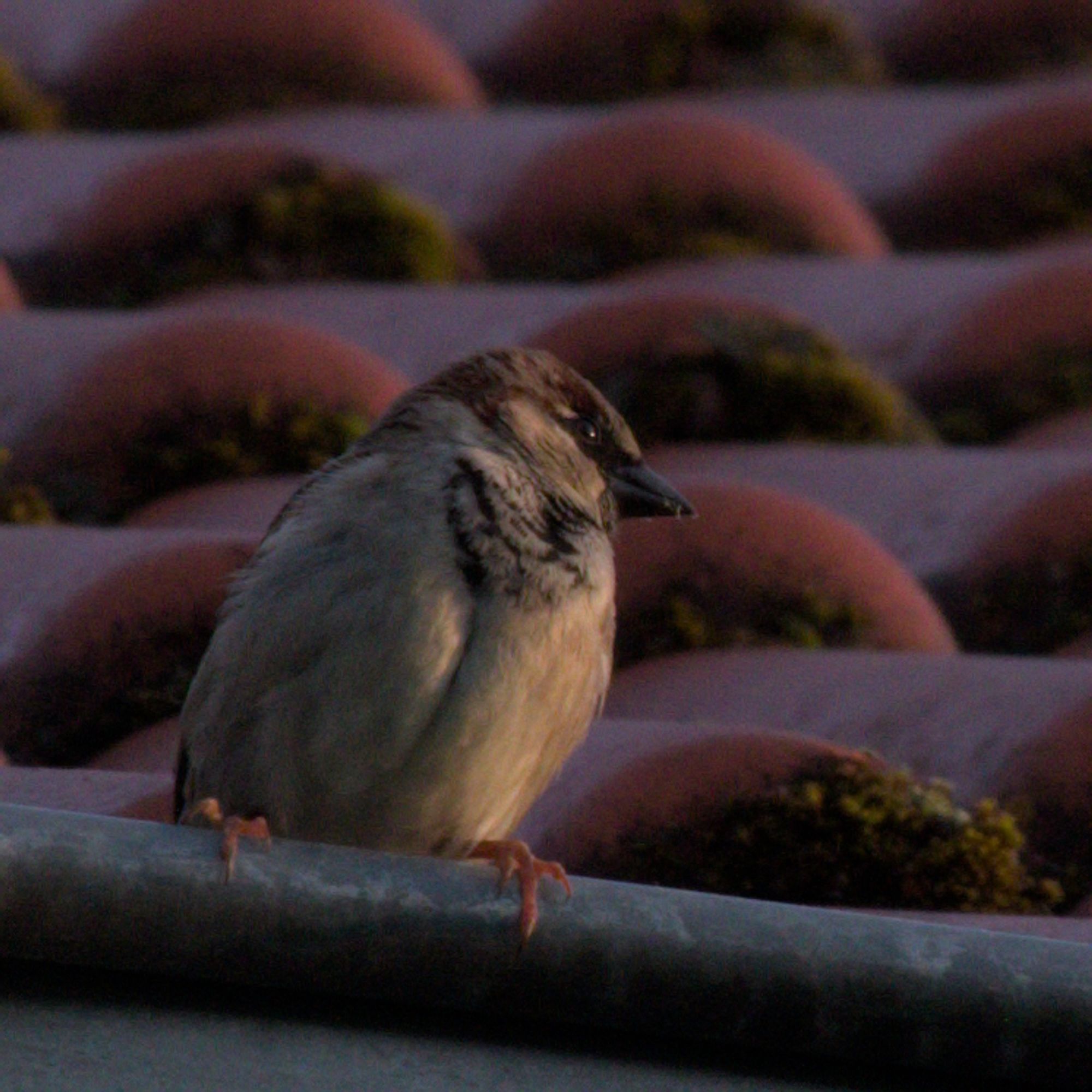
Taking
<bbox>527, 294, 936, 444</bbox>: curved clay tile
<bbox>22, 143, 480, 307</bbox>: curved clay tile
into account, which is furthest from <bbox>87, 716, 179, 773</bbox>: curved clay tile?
<bbox>22, 143, 480, 307</bbox>: curved clay tile

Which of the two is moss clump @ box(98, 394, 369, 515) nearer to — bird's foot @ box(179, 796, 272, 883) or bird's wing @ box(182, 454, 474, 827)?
A: bird's wing @ box(182, 454, 474, 827)

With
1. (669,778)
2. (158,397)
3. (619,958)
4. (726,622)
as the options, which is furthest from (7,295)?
(619,958)

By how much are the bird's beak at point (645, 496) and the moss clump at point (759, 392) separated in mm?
729

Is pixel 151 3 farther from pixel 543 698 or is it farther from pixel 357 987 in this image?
pixel 357 987

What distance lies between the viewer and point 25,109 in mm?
4238

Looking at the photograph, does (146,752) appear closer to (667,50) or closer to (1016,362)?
(1016,362)

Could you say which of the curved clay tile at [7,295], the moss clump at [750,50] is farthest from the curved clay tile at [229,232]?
the moss clump at [750,50]

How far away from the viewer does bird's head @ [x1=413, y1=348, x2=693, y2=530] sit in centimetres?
231

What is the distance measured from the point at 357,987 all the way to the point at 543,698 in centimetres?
65

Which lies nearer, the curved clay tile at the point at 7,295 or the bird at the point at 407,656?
the bird at the point at 407,656

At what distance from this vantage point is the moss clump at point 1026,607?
2742 millimetres

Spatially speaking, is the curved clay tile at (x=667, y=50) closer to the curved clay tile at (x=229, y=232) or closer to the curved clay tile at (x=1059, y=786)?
the curved clay tile at (x=229, y=232)

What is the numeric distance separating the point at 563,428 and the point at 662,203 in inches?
57.6

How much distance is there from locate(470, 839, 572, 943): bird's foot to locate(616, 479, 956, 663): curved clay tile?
71cm
